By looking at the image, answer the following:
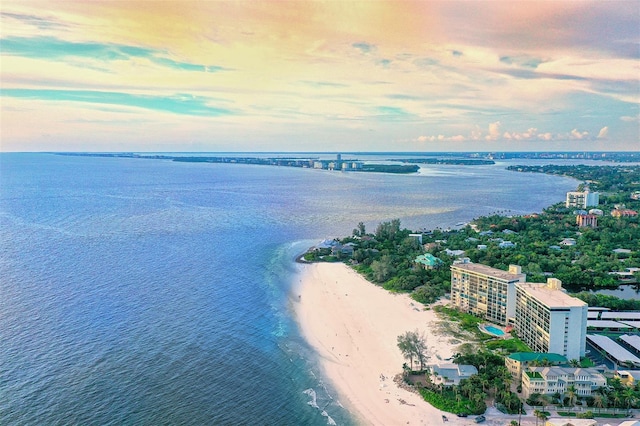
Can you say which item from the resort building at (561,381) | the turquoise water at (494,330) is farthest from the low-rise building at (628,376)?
the turquoise water at (494,330)

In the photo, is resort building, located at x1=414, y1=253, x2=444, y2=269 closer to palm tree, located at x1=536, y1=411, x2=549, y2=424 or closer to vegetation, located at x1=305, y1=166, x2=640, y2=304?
vegetation, located at x1=305, y1=166, x2=640, y2=304

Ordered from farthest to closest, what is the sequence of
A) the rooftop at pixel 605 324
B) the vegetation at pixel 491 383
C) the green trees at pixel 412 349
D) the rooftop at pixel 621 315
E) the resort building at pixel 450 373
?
the rooftop at pixel 621 315 → the rooftop at pixel 605 324 → the green trees at pixel 412 349 → the resort building at pixel 450 373 → the vegetation at pixel 491 383

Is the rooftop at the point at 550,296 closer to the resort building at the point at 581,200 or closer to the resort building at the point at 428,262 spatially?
the resort building at the point at 428,262

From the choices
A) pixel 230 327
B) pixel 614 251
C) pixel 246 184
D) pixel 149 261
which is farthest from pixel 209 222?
pixel 246 184

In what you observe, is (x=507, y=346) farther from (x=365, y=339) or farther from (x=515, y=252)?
(x=515, y=252)

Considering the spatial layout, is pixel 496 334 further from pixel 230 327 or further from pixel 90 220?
pixel 90 220

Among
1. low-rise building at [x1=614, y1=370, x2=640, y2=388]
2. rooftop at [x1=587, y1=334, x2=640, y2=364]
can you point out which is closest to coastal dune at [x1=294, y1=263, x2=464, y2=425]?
low-rise building at [x1=614, y1=370, x2=640, y2=388]

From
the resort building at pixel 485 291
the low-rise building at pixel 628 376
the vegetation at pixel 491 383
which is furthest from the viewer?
the resort building at pixel 485 291
